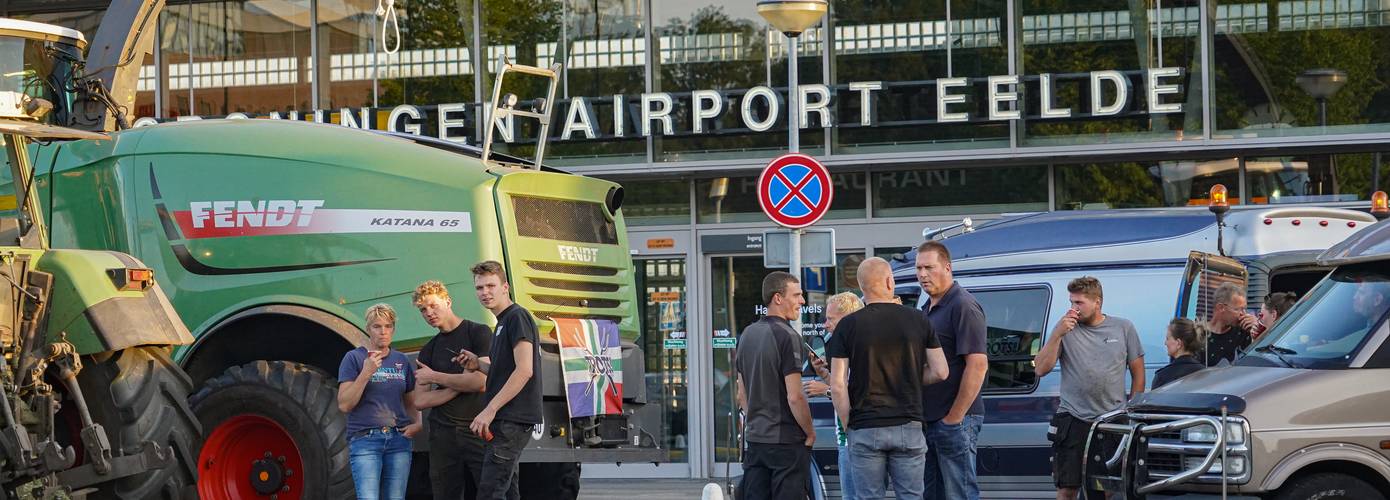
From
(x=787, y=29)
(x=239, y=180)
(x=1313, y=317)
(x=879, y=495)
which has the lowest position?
(x=879, y=495)

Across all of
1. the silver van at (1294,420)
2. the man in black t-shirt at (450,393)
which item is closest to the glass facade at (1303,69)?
the silver van at (1294,420)

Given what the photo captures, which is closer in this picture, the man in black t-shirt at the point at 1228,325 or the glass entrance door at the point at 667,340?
the man in black t-shirt at the point at 1228,325

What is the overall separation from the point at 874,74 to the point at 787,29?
14.8ft

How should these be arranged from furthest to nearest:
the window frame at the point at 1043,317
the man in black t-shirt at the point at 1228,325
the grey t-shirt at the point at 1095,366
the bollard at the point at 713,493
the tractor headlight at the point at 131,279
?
the window frame at the point at 1043,317 < the man in black t-shirt at the point at 1228,325 < the bollard at the point at 713,493 < the grey t-shirt at the point at 1095,366 < the tractor headlight at the point at 131,279

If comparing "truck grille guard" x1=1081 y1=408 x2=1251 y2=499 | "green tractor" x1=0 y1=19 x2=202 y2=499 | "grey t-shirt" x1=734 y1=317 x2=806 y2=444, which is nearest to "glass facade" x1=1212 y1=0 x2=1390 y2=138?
"truck grille guard" x1=1081 y1=408 x2=1251 y2=499

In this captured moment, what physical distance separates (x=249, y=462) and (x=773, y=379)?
3513 millimetres

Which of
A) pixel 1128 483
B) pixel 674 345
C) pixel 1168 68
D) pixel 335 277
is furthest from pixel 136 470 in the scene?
pixel 1168 68

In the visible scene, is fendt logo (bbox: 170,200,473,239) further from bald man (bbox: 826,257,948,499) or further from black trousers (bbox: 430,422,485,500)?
bald man (bbox: 826,257,948,499)

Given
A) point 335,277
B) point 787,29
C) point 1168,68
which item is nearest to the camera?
point 335,277

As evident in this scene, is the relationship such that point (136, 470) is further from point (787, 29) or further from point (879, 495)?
point (787, 29)

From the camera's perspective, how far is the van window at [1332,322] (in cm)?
883

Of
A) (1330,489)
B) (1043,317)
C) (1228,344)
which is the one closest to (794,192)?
(1043,317)

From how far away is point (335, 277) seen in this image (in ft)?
37.1

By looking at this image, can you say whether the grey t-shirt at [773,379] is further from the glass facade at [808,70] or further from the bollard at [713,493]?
the glass facade at [808,70]
